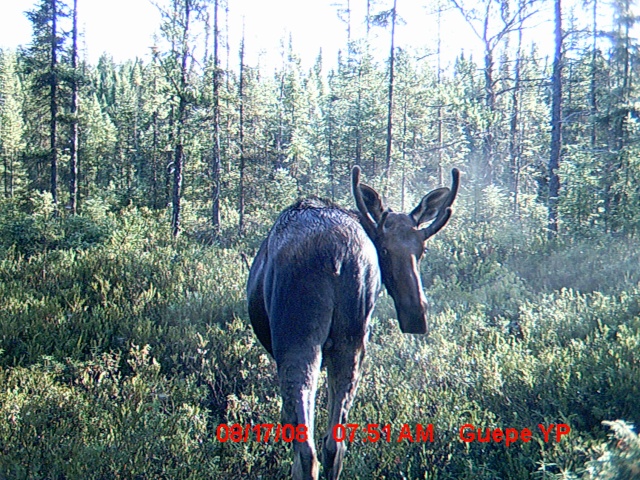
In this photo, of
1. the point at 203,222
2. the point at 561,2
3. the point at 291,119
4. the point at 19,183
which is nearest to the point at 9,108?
the point at 19,183

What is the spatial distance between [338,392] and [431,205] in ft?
5.16

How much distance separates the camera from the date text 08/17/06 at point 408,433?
403 cm

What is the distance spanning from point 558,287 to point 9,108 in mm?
56010

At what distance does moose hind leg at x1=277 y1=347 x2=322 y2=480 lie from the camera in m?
2.34

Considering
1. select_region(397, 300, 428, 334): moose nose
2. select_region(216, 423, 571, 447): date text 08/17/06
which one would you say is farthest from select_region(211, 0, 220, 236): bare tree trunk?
select_region(397, 300, 428, 334): moose nose

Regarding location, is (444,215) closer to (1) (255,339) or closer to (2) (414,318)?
(2) (414,318)

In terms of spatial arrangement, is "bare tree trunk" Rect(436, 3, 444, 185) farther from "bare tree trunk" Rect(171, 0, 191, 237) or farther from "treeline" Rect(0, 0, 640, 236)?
"bare tree trunk" Rect(171, 0, 191, 237)

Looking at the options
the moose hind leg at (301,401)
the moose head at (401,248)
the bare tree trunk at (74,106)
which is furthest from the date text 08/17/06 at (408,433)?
the bare tree trunk at (74,106)

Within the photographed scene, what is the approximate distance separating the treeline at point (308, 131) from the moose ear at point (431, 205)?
10217 mm

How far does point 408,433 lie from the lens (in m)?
4.17

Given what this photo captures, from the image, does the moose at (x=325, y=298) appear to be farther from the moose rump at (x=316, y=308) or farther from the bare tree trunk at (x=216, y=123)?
the bare tree trunk at (x=216, y=123)

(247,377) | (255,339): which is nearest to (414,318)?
(247,377)
